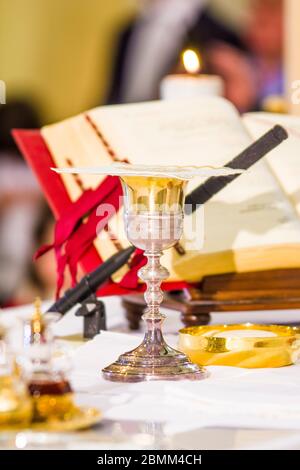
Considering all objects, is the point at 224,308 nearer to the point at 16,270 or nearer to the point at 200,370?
the point at 200,370

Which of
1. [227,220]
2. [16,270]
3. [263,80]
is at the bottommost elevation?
[227,220]

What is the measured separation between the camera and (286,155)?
1.58 metres

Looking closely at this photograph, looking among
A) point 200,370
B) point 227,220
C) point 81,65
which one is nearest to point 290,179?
point 227,220

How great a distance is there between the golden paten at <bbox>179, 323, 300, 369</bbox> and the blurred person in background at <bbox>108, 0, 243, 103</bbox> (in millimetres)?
2728

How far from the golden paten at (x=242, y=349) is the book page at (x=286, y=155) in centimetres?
39

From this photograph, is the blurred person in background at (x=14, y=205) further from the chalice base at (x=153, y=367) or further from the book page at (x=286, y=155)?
the chalice base at (x=153, y=367)

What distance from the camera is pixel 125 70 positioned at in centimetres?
392

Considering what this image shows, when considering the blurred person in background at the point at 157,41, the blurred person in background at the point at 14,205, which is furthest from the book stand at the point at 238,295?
the blurred person in background at the point at 157,41

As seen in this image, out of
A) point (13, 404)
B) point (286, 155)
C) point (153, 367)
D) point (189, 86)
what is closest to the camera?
point (13, 404)

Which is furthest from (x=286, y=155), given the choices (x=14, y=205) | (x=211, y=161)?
(x=14, y=205)

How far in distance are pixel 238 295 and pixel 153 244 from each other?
0.33 metres

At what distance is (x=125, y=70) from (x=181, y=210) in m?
2.84

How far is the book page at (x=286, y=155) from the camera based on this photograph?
156 centimetres

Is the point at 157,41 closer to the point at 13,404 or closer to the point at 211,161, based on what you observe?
the point at 211,161
